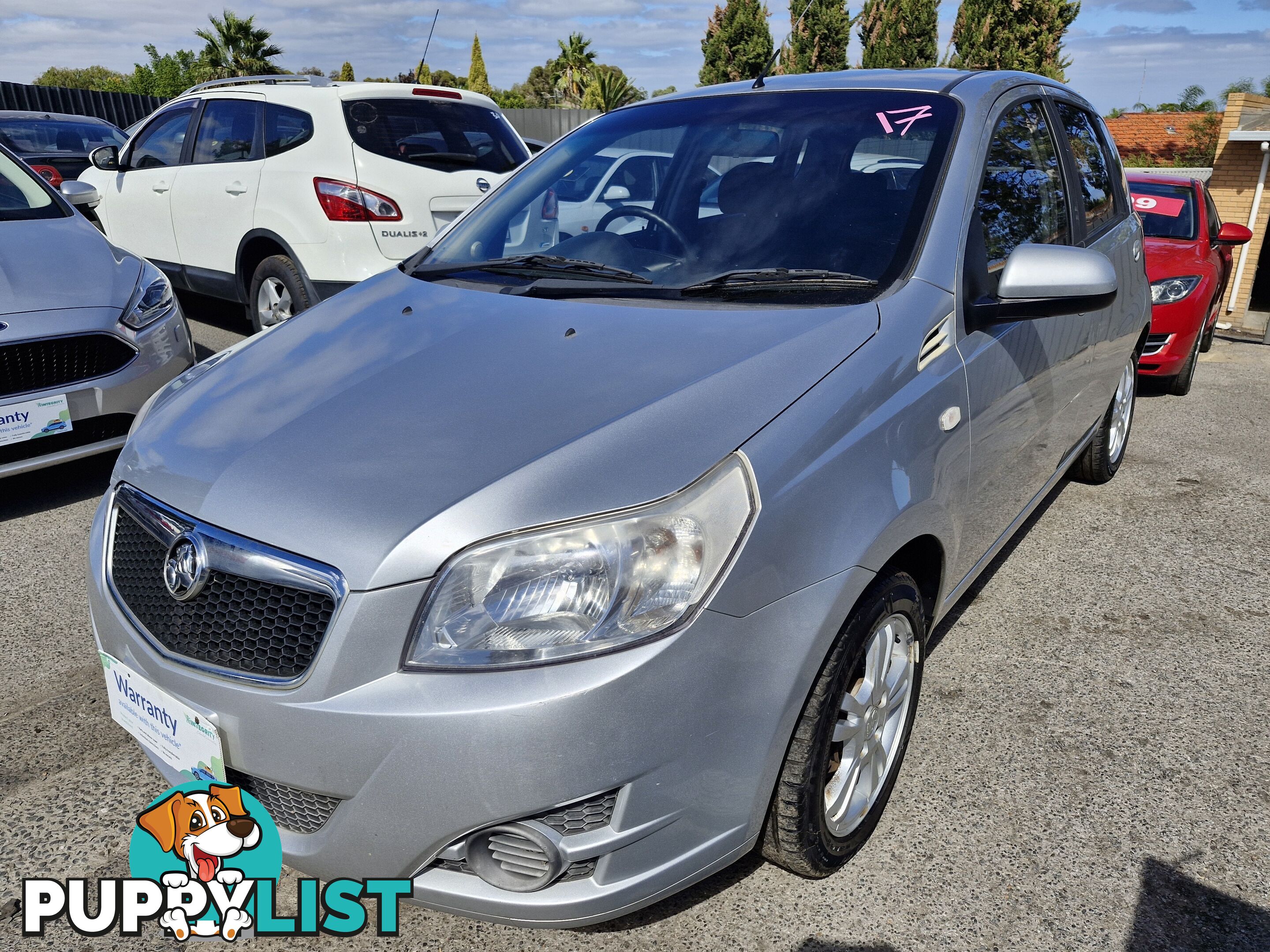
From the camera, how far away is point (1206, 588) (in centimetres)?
374

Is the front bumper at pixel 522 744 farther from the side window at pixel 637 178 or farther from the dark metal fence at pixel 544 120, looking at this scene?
the dark metal fence at pixel 544 120

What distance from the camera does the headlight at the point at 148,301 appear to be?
425 centimetres

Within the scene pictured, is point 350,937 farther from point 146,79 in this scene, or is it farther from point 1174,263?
point 146,79

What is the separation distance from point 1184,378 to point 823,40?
25895 mm

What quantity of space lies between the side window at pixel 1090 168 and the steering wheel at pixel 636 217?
1.73 metres

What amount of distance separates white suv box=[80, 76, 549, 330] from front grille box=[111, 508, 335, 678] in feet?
11.9

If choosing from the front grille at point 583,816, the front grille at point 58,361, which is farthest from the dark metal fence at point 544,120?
the front grille at point 583,816

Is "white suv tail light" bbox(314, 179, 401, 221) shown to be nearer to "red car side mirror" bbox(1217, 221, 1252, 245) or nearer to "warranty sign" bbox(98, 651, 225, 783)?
"warranty sign" bbox(98, 651, 225, 783)

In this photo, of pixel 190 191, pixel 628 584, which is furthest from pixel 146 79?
pixel 628 584

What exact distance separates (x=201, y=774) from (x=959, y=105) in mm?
2543

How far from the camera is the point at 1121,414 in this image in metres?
4.81

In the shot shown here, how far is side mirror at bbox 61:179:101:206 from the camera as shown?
5285 millimetres

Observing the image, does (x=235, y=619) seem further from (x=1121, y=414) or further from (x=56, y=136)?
(x=56, y=136)

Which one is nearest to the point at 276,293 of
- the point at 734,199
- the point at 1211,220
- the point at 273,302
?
the point at 273,302
